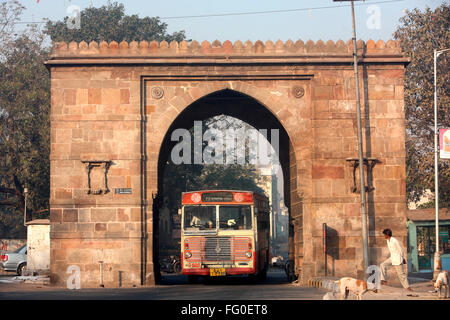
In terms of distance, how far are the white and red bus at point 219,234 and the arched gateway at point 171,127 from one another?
4.17 ft

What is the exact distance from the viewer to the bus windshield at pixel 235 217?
81.0 ft

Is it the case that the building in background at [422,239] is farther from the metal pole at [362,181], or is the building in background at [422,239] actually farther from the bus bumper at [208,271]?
the bus bumper at [208,271]

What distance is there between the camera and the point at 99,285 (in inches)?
947

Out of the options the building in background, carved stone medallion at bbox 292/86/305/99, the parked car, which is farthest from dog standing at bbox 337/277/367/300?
the parked car

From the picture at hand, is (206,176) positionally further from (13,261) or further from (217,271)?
(217,271)

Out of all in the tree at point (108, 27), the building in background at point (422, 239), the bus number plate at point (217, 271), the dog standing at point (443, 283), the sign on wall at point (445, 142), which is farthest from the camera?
the tree at point (108, 27)

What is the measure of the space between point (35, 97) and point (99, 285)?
21.4 metres

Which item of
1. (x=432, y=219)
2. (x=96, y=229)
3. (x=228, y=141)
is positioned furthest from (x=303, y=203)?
(x=228, y=141)

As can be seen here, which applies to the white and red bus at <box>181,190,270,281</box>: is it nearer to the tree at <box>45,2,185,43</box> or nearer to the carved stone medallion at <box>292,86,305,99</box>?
the carved stone medallion at <box>292,86,305,99</box>

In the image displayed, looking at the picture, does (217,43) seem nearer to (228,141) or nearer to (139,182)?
(139,182)

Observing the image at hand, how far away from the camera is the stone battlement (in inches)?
989

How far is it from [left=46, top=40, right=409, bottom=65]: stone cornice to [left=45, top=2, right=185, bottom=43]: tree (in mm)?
37028

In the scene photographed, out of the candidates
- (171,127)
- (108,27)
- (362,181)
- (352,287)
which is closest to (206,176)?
(108,27)

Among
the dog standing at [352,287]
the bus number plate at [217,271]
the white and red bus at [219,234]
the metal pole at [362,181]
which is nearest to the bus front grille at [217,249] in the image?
the white and red bus at [219,234]
